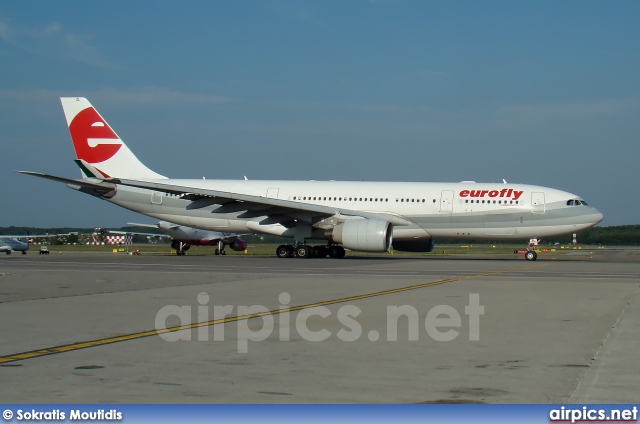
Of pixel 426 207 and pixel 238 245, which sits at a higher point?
pixel 426 207

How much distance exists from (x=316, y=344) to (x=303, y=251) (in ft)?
78.8

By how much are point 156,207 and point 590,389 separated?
100ft

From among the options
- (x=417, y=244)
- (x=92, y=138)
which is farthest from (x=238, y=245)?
(x=417, y=244)

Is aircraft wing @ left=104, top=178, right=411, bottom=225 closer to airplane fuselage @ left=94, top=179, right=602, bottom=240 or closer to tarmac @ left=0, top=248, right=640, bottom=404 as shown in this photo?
airplane fuselage @ left=94, top=179, right=602, bottom=240

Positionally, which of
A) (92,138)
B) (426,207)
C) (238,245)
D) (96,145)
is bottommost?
(238,245)

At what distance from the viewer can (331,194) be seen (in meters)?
33.1

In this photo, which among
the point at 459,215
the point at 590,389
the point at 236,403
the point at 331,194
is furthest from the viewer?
the point at 331,194

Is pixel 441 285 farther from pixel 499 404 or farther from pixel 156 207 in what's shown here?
pixel 156 207

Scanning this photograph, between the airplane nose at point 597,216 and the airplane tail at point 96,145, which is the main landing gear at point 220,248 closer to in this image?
the airplane tail at point 96,145

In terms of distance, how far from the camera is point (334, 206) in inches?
1296

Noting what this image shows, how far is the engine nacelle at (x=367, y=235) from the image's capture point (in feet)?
93.3

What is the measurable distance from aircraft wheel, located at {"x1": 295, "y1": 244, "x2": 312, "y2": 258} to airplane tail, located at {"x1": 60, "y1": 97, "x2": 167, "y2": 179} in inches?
354

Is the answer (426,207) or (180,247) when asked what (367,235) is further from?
(180,247)

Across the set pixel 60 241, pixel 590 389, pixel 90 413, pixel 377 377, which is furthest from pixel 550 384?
pixel 60 241
